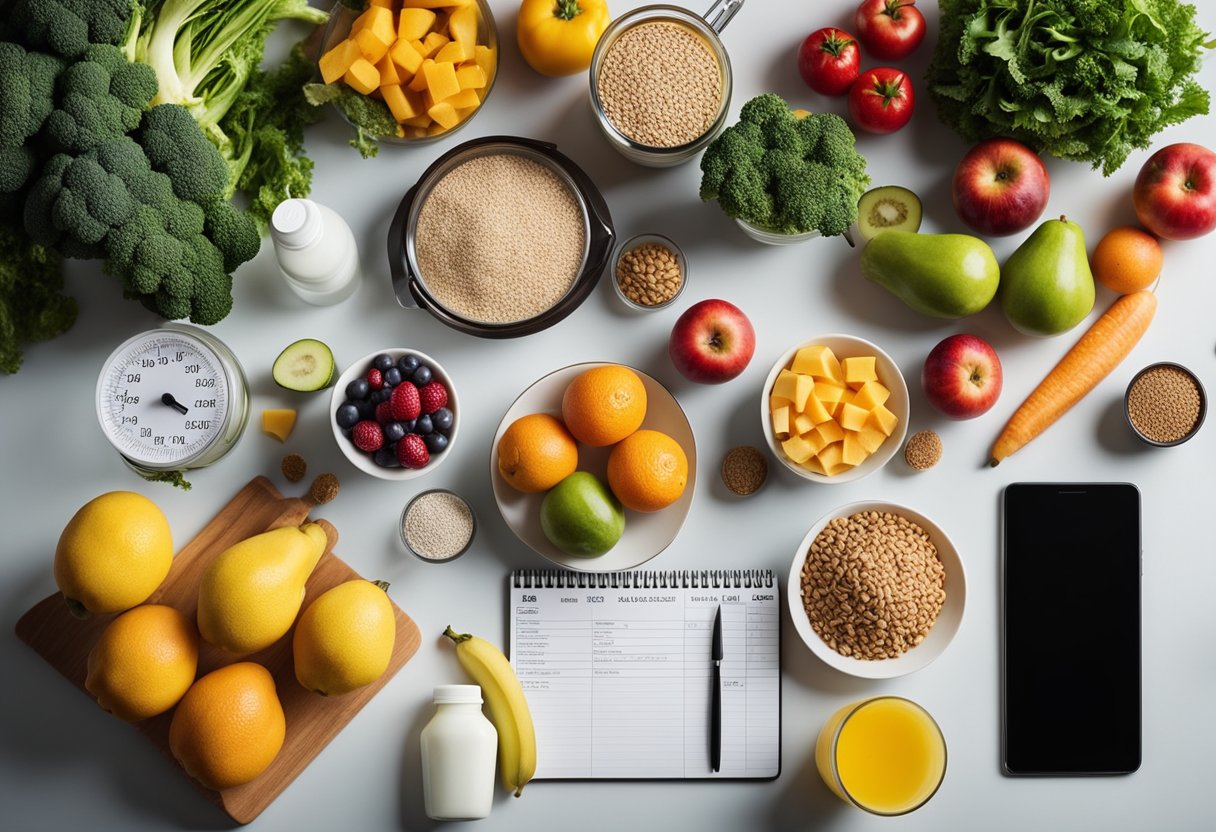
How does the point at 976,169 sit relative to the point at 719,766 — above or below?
above

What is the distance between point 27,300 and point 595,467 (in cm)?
99

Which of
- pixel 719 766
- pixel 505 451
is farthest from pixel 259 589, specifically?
pixel 719 766

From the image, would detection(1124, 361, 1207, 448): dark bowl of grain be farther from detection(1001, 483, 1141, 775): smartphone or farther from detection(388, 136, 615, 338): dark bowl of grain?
detection(388, 136, 615, 338): dark bowl of grain

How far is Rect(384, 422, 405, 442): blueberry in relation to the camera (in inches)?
55.9

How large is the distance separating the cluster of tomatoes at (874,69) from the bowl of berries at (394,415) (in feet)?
2.69

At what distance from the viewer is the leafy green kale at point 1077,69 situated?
1.39 metres

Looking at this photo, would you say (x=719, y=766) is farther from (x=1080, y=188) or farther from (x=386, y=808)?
(x=1080, y=188)

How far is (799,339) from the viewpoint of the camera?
1.57 meters

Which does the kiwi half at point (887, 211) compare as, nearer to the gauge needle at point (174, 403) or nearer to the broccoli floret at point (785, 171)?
the broccoli floret at point (785, 171)

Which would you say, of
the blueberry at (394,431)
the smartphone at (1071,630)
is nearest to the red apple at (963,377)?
the smartphone at (1071,630)

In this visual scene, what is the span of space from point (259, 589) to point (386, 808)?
1.59 feet

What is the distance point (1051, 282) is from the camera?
147cm

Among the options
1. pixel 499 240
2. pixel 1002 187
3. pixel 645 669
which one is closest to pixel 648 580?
pixel 645 669

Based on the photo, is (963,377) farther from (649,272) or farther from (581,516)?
(581,516)
